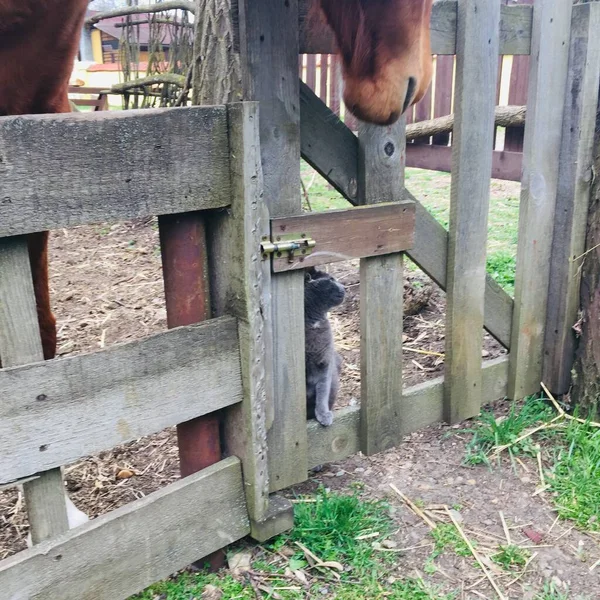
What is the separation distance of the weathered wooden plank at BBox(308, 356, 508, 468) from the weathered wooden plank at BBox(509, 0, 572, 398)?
109 mm

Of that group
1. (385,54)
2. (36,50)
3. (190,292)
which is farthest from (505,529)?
(36,50)

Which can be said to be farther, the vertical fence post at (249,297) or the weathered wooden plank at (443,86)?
the weathered wooden plank at (443,86)

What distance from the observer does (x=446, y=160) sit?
7539mm

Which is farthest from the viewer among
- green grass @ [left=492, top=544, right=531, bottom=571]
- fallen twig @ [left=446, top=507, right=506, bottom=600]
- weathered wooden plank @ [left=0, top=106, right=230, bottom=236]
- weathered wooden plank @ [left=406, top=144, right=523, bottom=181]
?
weathered wooden plank @ [left=406, top=144, right=523, bottom=181]

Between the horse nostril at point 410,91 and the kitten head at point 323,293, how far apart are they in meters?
0.98

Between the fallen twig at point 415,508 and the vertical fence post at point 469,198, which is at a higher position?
the vertical fence post at point 469,198

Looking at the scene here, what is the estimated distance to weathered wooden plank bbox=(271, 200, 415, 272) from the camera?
7.52ft

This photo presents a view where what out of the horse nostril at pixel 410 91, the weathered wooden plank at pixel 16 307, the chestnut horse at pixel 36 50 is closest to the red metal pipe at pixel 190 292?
the weathered wooden plank at pixel 16 307

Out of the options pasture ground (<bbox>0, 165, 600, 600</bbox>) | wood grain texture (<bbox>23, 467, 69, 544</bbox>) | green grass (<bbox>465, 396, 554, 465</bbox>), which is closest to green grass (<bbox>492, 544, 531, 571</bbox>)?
pasture ground (<bbox>0, 165, 600, 600</bbox>)

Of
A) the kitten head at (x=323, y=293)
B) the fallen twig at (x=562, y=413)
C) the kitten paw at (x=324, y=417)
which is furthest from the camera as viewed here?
the fallen twig at (x=562, y=413)

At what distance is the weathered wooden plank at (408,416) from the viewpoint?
265cm

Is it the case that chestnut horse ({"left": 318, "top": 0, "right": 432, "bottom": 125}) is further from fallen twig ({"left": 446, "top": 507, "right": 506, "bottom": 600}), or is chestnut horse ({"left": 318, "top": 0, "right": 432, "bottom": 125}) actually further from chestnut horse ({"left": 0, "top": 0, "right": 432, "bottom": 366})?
fallen twig ({"left": 446, "top": 507, "right": 506, "bottom": 600})

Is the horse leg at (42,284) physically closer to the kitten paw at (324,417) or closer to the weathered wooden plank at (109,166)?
the weathered wooden plank at (109,166)

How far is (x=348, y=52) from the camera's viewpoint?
205 cm
